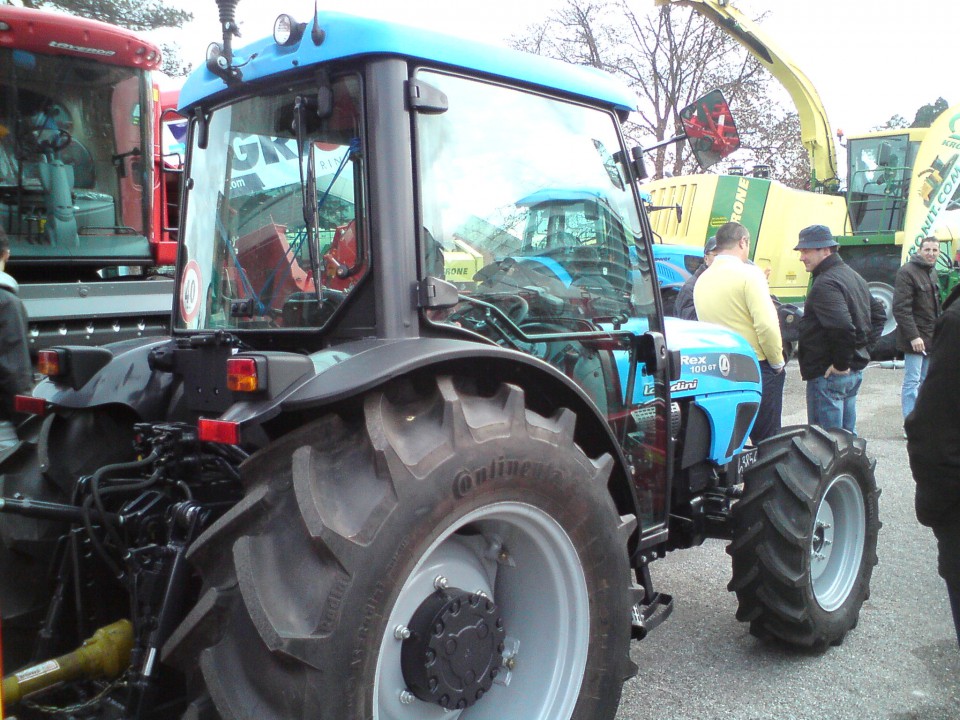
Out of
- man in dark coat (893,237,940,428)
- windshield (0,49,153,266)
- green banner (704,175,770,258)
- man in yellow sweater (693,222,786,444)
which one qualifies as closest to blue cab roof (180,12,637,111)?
man in yellow sweater (693,222,786,444)

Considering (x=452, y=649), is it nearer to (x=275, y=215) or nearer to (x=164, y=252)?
(x=275, y=215)

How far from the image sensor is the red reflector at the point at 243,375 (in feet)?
6.36

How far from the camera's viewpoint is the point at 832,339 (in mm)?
5516

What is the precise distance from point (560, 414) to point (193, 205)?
1.45 meters

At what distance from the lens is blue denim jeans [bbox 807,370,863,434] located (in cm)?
564

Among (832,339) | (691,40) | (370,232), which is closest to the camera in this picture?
(370,232)

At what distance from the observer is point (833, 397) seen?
567 centimetres

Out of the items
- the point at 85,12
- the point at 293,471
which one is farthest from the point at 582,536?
the point at 85,12

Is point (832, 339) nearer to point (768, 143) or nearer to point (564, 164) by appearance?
point (564, 164)

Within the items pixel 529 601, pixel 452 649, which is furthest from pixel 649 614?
pixel 452 649

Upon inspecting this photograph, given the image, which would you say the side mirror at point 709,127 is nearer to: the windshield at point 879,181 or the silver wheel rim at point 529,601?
the silver wheel rim at point 529,601

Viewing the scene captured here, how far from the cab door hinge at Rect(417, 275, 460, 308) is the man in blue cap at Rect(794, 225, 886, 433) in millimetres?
3957

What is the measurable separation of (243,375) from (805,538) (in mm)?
2292

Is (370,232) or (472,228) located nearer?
(370,232)
